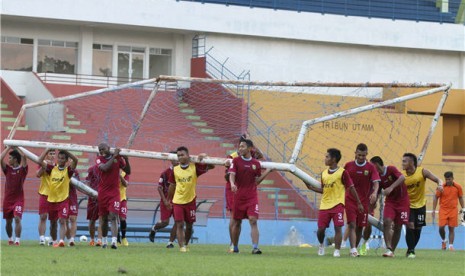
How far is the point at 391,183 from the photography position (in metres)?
20.2

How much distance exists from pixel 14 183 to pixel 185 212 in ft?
12.6

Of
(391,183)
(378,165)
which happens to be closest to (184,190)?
(378,165)

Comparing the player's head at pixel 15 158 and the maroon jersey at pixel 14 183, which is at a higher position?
the player's head at pixel 15 158

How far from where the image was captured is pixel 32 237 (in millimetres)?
28531

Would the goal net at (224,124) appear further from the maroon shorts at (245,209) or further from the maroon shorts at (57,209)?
the maroon shorts at (245,209)

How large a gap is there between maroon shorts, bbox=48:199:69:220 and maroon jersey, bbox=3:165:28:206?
2.44 feet

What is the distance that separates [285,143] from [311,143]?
3454mm

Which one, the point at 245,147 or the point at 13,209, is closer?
the point at 245,147

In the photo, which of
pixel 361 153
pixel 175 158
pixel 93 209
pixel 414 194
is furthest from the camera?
pixel 93 209

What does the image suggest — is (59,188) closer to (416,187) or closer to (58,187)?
(58,187)

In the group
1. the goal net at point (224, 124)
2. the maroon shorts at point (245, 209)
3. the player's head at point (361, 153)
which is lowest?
the maroon shorts at point (245, 209)

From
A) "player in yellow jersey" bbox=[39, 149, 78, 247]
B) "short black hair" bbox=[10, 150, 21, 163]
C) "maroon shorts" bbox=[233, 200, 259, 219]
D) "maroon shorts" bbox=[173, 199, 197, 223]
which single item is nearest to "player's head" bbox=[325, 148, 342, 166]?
"maroon shorts" bbox=[233, 200, 259, 219]

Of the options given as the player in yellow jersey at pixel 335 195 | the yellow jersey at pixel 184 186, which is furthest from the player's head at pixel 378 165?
the yellow jersey at pixel 184 186

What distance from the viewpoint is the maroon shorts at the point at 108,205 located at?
20.7 metres
